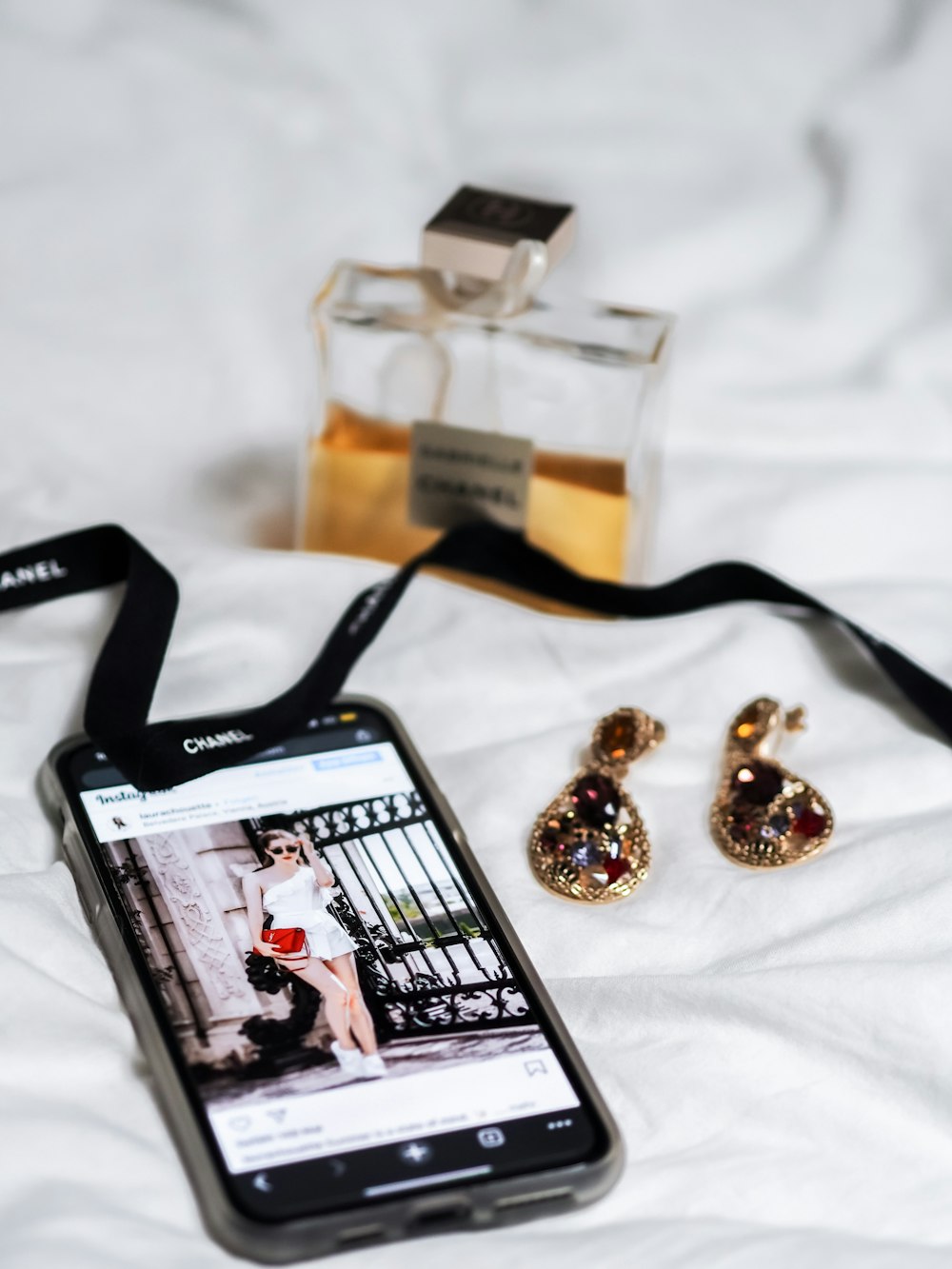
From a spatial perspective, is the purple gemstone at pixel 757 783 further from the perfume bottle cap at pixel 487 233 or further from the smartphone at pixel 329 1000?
the perfume bottle cap at pixel 487 233

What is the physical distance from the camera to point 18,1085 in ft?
1.43

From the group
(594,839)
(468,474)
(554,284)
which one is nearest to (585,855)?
(594,839)

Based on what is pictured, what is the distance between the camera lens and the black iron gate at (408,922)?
47 cm

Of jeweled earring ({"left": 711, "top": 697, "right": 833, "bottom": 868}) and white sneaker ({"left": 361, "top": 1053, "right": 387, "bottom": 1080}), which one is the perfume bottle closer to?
jeweled earring ({"left": 711, "top": 697, "right": 833, "bottom": 868})

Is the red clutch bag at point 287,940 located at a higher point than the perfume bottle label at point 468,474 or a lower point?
lower

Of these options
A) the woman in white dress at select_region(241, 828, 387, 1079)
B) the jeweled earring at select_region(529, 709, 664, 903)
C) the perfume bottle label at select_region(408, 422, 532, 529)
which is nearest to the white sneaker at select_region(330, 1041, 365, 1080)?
the woman in white dress at select_region(241, 828, 387, 1079)

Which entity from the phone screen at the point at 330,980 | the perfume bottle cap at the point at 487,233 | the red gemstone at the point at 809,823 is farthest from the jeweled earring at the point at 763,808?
the perfume bottle cap at the point at 487,233

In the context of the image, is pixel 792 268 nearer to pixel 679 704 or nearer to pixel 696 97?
pixel 696 97

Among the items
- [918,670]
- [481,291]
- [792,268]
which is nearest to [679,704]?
[918,670]

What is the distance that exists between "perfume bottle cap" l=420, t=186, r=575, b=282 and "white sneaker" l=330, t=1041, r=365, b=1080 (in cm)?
34

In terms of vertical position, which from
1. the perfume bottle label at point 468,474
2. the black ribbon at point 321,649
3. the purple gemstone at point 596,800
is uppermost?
the perfume bottle label at point 468,474

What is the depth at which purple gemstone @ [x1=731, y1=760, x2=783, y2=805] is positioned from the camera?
564 mm

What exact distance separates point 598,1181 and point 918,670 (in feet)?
0.92

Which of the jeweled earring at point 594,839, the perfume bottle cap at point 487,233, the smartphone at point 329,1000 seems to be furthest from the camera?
the perfume bottle cap at point 487,233
